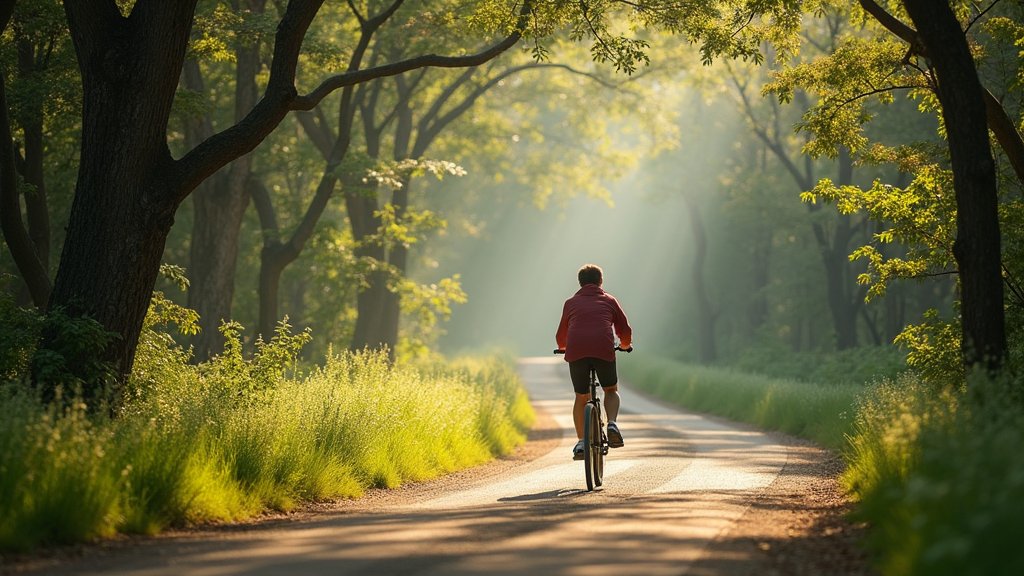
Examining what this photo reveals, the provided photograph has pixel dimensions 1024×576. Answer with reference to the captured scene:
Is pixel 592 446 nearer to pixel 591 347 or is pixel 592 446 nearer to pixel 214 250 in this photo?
pixel 591 347

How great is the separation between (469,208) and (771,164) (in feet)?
78.9

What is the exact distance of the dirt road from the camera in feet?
24.4

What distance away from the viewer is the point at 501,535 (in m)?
8.73

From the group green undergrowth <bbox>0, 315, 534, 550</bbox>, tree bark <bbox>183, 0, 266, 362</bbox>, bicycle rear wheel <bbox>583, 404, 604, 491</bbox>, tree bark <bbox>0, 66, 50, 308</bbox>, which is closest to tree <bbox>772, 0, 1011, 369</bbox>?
bicycle rear wheel <bbox>583, 404, 604, 491</bbox>

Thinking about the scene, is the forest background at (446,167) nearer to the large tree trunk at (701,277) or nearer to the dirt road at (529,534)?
the large tree trunk at (701,277)

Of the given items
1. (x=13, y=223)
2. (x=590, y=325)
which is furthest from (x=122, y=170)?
(x=13, y=223)

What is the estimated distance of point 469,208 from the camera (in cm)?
8119

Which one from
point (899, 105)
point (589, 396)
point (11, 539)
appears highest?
point (899, 105)

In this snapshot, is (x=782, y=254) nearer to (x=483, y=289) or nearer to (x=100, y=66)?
(x=483, y=289)

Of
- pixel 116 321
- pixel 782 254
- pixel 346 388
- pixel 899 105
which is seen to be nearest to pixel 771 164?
pixel 782 254

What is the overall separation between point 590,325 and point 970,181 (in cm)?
417

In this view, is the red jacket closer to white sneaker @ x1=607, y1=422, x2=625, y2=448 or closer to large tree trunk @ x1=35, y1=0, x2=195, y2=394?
white sneaker @ x1=607, y1=422, x2=625, y2=448

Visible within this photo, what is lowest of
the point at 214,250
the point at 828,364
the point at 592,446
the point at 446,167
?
the point at 592,446

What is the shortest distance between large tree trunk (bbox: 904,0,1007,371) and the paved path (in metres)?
2.80
